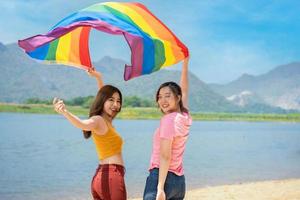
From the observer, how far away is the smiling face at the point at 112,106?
398 cm

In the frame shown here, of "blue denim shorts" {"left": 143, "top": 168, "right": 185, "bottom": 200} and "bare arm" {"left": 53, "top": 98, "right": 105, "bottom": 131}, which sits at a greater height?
"bare arm" {"left": 53, "top": 98, "right": 105, "bottom": 131}

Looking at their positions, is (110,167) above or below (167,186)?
above

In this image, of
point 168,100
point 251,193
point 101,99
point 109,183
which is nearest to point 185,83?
point 168,100

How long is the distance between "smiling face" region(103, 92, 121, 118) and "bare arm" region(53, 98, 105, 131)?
0.46ft

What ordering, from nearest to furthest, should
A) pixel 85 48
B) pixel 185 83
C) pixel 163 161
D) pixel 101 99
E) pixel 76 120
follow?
pixel 163 161 < pixel 76 120 < pixel 101 99 < pixel 185 83 < pixel 85 48

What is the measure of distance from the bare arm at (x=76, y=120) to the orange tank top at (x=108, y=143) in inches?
4.3

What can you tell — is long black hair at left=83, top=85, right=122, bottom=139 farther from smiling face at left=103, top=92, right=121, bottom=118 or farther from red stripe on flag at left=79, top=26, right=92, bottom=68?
red stripe on flag at left=79, top=26, right=92, bottom=68

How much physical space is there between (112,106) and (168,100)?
52cm

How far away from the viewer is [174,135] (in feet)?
11.6

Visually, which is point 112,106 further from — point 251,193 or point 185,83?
point 251,193

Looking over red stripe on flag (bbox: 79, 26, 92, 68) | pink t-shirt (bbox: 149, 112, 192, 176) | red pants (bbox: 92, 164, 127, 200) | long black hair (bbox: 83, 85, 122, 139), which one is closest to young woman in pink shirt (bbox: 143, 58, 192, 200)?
pink t-shirt (bbox: 149, 112, 192, 176)

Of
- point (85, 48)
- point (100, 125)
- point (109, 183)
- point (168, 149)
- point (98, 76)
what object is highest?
point (85, 48)

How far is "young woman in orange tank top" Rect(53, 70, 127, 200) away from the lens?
3.88 m

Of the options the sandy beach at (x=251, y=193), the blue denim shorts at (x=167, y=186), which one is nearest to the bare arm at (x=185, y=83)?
the blue denim shorts at (x=167, y=186)
